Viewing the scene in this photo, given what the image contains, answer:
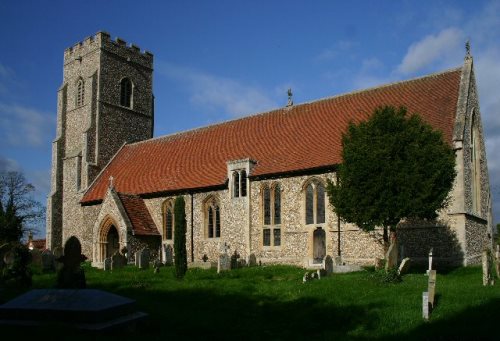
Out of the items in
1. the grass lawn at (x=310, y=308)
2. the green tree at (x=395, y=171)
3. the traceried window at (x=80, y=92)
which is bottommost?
the grass lawn at (x=310, y=308)

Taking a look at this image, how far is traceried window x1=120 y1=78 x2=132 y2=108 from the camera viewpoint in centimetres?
3872

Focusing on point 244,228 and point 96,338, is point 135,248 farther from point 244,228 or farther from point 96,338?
point 96,338

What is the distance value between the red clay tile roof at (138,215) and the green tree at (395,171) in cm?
1422

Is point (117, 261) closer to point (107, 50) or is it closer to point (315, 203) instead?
point (315, 203)

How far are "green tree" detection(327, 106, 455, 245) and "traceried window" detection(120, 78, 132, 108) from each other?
23972 millimetres

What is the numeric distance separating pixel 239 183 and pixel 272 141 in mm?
3226

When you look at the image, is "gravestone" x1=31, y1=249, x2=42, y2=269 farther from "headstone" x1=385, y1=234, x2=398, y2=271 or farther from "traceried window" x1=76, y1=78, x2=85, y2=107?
"headstone" x1=385, y1=234, x2=398, y2=271

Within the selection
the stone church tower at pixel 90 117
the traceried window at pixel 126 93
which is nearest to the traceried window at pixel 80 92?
the stone church tower at pixel 90 117

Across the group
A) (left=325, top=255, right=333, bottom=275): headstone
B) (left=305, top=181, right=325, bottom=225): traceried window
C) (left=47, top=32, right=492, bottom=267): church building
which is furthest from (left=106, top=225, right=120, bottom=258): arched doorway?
(left=325, top=255, right=333, bottom=275): headstone

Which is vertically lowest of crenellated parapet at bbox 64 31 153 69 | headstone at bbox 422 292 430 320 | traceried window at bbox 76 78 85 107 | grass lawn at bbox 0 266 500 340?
A: grass lawn at bbox 0 266 500 340

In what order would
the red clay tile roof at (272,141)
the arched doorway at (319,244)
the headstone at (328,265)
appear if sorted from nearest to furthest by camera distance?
the headstone at (328,265) < the arched doorway at (319,244) < the red clay tile roof at (272,141)

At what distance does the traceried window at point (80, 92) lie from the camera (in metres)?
38.0

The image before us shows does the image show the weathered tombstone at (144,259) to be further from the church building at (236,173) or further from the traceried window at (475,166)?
the traceried window at (475,166)

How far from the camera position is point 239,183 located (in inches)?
1073
